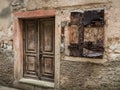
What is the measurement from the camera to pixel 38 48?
232 inches

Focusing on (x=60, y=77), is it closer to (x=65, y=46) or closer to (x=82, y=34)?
(x=65, y=46)

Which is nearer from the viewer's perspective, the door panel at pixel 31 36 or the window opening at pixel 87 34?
the window opening at pixel 87 34

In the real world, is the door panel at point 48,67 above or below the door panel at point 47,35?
below

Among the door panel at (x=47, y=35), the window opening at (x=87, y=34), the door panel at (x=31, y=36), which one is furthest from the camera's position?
the door panel at (x=31, y=36)

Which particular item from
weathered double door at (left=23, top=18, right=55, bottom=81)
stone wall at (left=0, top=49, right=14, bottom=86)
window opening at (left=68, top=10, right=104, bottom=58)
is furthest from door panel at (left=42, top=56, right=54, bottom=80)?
stone wall at (left=0, top=49, right=14, bottom=86)

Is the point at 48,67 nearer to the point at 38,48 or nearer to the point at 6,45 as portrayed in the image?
the point at 38,48

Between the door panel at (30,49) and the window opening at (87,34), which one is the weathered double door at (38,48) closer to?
the door panel at (30,49)

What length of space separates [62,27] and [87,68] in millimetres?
1014

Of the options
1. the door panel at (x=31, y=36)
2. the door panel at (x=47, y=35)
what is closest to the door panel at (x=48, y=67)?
the door panel at (x=47, y=35)

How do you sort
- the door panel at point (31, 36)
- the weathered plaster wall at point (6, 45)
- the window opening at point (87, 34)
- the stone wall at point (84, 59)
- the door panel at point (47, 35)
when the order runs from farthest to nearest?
Result: the weathered plaster wall at point (6, 45), the door panel at point (31, 36), the door panel at point (47, 35), the window opening at point (87, 34), the stone wall at point (84, 59)

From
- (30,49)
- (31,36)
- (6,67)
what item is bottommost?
(6,67)

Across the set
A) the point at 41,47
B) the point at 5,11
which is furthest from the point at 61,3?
the point at 5,11

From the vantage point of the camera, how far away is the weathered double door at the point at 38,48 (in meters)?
5.71

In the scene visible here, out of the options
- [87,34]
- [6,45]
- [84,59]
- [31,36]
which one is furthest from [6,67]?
[87,34]
